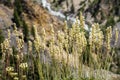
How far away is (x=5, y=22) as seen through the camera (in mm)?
79000

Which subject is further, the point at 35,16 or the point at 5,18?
the point at 35,16

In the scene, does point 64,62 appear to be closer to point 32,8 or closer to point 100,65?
point 100,65

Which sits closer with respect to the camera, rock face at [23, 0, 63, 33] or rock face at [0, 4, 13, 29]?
rock face at [0, 4, 13, 29]

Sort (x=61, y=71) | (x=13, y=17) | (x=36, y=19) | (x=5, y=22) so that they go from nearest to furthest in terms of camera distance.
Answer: (x=61, y=71)
(x=5, y=22)
(x=13, y=17)
(x=36, y=19)

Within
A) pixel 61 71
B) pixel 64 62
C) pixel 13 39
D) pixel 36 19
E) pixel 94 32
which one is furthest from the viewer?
pixel 36 19

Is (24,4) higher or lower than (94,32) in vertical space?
lower

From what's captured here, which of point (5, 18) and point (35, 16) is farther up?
point (5, 18)

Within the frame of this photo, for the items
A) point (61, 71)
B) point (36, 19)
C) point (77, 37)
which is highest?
point (77, 37)

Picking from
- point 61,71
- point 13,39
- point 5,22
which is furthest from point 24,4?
point 61,71

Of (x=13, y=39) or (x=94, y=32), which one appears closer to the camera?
(x=94, y=32)

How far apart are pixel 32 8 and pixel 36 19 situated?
5014 mm

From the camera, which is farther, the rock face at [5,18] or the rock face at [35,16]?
the rock face at [35,16]

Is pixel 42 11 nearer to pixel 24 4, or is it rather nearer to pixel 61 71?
pixel 24 4

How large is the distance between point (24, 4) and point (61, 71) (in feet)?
256
